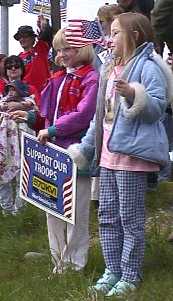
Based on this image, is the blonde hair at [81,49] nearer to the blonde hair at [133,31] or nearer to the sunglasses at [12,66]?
the blonde hair at [133,31]

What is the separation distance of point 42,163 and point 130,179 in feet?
2.99

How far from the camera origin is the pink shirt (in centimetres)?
451

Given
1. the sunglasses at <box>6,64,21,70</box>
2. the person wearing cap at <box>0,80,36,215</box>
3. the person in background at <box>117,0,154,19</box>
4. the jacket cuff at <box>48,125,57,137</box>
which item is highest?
the person in background at <box>117,0,154,19</box>

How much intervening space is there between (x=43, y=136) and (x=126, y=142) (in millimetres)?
814

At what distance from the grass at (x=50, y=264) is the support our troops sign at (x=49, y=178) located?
45 cm

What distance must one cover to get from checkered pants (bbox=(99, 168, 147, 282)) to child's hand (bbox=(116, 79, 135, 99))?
50 cm

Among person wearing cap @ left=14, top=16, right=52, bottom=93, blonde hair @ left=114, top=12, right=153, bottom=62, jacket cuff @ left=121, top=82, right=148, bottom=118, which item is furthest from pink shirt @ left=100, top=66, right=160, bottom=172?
person wearing cap @ left=14, top=16, right=52, bottom=93

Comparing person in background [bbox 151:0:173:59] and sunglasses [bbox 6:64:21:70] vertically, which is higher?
person in background [bbox 151:0:173:59]

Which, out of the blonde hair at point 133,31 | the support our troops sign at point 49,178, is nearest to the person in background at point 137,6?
the support our troops sign at point 49,178

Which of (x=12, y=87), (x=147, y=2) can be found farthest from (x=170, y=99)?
(x=147, y=2)

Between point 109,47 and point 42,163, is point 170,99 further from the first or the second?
point 42,163

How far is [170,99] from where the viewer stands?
465 cm

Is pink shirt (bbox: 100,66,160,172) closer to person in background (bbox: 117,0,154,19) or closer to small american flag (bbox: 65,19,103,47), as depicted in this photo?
small american flag (bbox: 65,19,103,47)

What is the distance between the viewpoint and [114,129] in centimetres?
450
